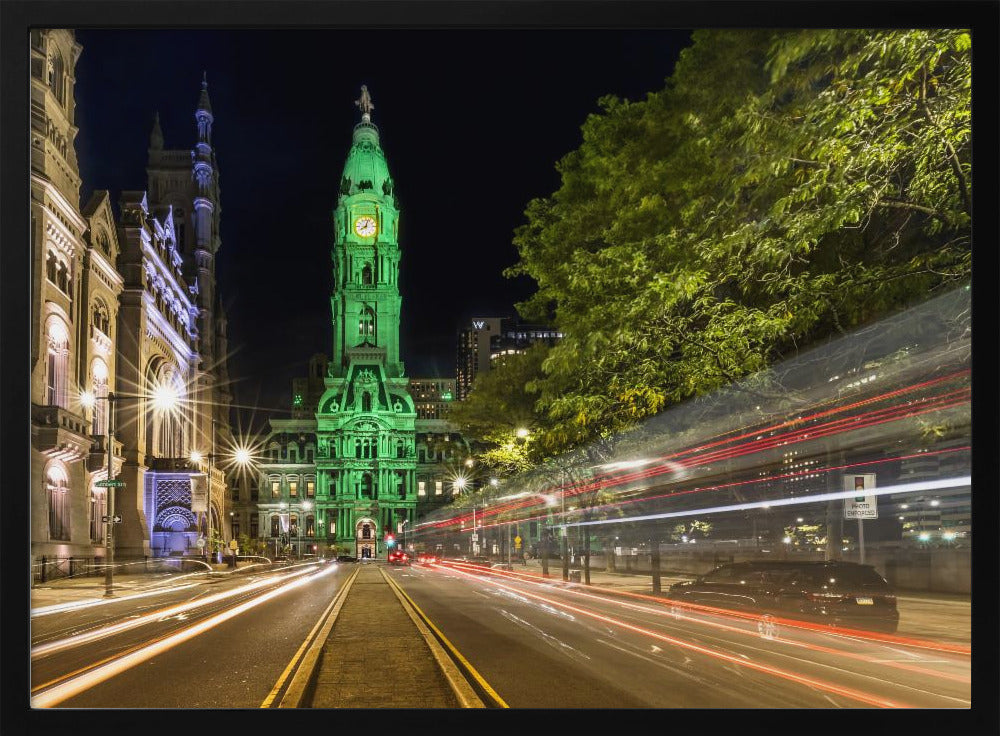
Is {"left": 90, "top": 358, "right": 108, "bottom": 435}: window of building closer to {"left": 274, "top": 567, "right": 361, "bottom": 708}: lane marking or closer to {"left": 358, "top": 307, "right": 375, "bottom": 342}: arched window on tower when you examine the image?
{"left": 274, "top": 567, "right": 361, "bottom": 708}: lane marking

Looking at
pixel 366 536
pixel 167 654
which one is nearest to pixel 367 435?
pixel 366 536

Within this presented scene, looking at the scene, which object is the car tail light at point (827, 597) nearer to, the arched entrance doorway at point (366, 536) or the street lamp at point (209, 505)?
the street lamp at point (209, 505)

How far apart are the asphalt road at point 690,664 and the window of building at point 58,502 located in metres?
29.0

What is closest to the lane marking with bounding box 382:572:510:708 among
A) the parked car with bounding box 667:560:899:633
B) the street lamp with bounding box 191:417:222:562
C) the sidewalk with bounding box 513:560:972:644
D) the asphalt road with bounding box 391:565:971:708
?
the asphalt road with bounding box 391:565:971:708

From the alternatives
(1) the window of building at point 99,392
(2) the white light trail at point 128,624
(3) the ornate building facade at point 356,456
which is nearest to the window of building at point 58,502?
(1) the window of building at point 99,392

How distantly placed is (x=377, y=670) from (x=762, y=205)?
7928 millimetres

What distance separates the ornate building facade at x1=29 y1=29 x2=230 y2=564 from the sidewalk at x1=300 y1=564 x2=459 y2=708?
33.4ft

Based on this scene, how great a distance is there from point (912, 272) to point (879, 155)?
5.64 ft

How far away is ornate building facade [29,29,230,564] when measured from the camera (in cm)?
4430

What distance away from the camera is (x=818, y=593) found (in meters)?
18.7

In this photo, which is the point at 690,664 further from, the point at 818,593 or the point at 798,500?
the point at 798,500

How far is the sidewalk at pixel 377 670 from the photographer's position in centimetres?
1065
